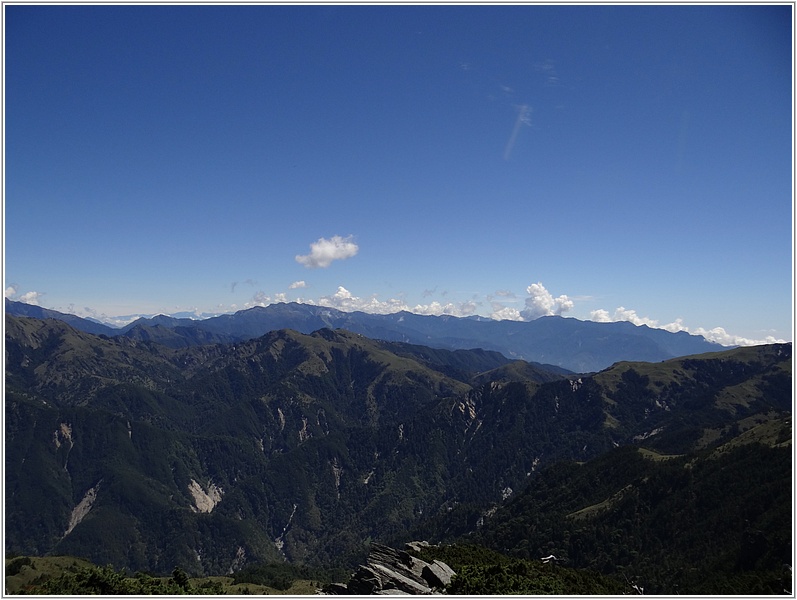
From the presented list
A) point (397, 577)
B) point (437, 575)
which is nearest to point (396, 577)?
point (397, 577)

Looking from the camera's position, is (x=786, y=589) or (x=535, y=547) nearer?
(x=786, y=589)

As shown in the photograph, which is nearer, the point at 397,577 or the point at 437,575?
the point at 397,577

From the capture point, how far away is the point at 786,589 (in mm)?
77062

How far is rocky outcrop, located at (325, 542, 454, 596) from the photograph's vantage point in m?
61.9

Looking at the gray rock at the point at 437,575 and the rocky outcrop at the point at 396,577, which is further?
the gray rock at the point at 437,575

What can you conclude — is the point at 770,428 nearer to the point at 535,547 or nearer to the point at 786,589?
the point at 535,547

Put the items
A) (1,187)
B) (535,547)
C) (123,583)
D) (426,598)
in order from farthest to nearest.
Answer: (535,547)
(123,583)
(426,598)
(1,187)

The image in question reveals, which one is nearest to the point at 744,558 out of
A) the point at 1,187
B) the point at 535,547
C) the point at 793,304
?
the point at 535,547

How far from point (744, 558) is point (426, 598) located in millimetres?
98227

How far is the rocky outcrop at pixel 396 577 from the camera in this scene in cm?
6191

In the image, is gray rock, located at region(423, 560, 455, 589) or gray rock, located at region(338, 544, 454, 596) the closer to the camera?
gray rock, located at region(338, 544, 454, 596)

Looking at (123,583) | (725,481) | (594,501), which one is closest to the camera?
(123,583)

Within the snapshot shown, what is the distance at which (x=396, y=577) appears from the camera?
6412cm

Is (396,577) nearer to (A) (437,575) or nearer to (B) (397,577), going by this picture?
(B) (397,577)
